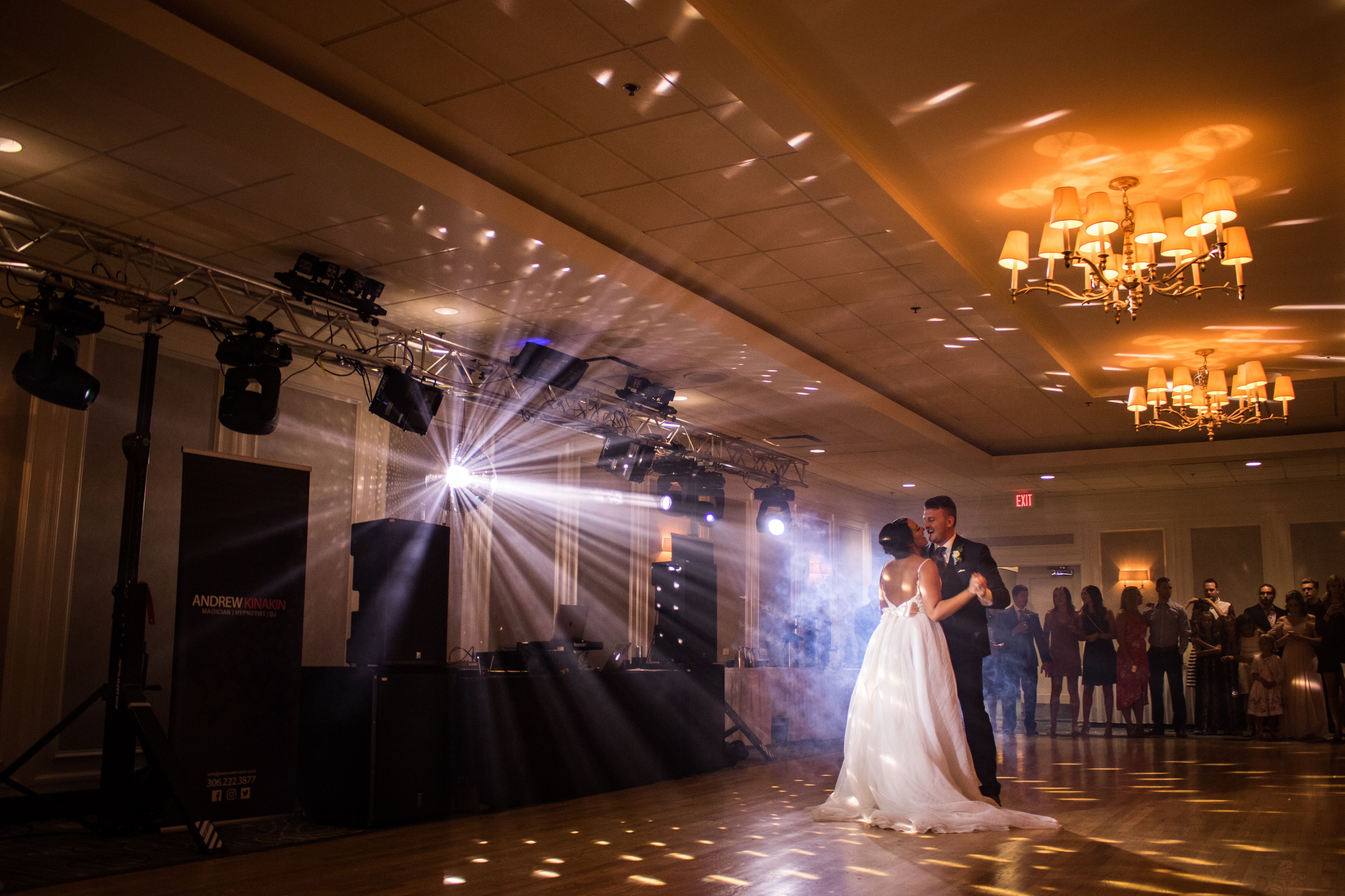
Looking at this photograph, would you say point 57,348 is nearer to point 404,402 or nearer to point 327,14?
point 404,402

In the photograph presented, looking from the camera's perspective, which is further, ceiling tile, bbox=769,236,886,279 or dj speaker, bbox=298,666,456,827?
ceiling tile, bbox=769,236,886,279

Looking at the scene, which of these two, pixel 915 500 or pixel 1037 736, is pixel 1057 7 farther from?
pixel 915 500

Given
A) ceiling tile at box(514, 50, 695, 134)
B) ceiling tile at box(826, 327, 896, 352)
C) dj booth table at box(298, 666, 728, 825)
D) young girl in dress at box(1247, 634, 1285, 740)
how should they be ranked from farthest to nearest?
1. young girl in dress at box(1247, 634, 1285, 740)
2. ceiling tile at box(826, 327, 896, 352)
3. dj booth table at box(298, 666, 728, 825)
4. ceiling tile at box(514, 50, 695, 134)

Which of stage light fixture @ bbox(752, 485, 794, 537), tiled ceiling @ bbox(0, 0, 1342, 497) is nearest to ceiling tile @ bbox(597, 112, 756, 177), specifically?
tiled ceiling @ bbox(0, 0, 1342, 497)

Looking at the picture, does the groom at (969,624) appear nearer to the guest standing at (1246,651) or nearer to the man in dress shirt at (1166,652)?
the man in dress shirt at (1166,652)

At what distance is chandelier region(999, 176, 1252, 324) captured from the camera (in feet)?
16.8

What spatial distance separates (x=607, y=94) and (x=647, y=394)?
4.20 metres

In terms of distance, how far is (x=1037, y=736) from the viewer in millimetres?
10734

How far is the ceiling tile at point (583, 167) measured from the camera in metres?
4.86

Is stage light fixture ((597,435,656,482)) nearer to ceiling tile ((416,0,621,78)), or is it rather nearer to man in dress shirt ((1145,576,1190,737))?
ceiling tile ((416,0,621,78))

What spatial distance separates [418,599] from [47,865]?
2.34 meters

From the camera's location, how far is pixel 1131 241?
547 cm

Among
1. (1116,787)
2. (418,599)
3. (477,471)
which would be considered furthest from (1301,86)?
(477,471)

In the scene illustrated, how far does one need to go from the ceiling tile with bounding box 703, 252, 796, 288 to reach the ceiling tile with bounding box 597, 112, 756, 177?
Answer: 1.23 metres
